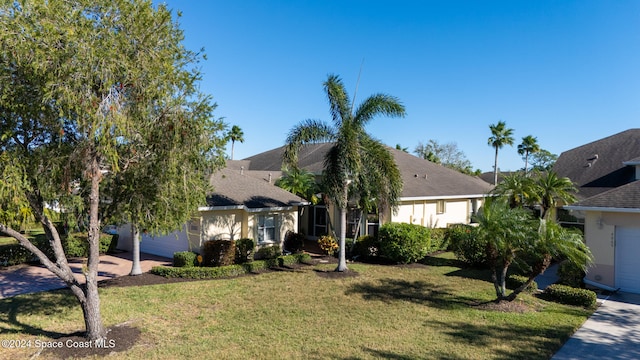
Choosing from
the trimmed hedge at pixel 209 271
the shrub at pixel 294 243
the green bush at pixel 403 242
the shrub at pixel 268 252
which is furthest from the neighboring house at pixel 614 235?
the trimmed hedge at pixel 209 271

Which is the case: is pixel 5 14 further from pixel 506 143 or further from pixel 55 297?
pixel 506 143

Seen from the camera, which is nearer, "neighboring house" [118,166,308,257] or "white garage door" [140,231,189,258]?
"neighboring house" [118,166,308,257]

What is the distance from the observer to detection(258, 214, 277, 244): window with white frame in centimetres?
2028

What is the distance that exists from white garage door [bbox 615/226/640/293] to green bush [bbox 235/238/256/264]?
15.0 metres

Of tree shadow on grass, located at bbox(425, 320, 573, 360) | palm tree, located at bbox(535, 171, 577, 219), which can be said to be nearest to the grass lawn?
tree shadow on grass, located at bbox(425, 320, 573, 360)

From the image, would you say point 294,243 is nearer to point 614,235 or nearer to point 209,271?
point 209,271

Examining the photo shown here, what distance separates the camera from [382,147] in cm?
1634

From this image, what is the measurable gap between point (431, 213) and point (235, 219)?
13234mm

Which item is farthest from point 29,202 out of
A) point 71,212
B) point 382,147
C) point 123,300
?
point 382,147

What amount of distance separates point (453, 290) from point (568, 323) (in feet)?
13.2

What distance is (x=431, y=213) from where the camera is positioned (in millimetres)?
25531

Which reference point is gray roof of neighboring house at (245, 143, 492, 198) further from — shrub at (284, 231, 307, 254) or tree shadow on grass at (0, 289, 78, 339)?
tree shadow on grass at (0, 289, 78, 339)

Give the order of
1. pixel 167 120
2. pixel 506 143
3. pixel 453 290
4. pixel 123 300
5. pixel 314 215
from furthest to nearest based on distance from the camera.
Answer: pixel 506 143 < pixel 314 215 < pixel 453 290 < pixel 123 300 < pixel 167 120

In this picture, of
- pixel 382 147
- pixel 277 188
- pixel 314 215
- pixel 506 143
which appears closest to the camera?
pixel 382 147
